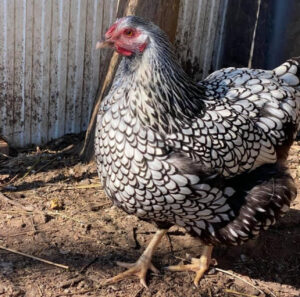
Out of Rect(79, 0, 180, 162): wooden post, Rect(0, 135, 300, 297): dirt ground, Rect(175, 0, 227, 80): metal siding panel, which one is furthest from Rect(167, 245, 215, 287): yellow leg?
Rect(175, 0, 227, 80): metal siding panel

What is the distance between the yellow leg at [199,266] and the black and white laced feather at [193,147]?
0.97 ft

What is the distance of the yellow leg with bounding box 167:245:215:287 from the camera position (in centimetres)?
350

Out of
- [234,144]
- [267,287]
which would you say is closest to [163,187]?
[234,144]

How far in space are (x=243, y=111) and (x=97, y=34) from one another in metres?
2.49

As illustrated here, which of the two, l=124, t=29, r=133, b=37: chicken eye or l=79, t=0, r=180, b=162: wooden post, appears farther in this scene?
l=79, t=0, r=180, b=162: wooden post

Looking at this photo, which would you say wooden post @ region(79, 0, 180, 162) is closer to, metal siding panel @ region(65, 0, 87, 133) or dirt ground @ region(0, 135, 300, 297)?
metal siding panel @ region(65, 0, 87, 133)

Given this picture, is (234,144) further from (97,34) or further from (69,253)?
(97,34)

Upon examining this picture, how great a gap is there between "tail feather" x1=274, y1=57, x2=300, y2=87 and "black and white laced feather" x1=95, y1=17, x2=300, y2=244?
0.60 feet

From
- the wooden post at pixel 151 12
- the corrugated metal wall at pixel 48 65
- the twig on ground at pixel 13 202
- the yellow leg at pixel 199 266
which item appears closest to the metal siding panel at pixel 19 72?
the corrugated metal wall at pixel 48 65

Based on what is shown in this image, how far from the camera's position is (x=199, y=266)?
353 cm

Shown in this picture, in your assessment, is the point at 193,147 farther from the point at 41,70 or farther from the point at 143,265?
the point at 41,70

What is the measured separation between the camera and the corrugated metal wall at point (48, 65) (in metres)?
4.88

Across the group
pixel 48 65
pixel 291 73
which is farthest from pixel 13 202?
pixel 291 73

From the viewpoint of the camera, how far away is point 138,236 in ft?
12.5
